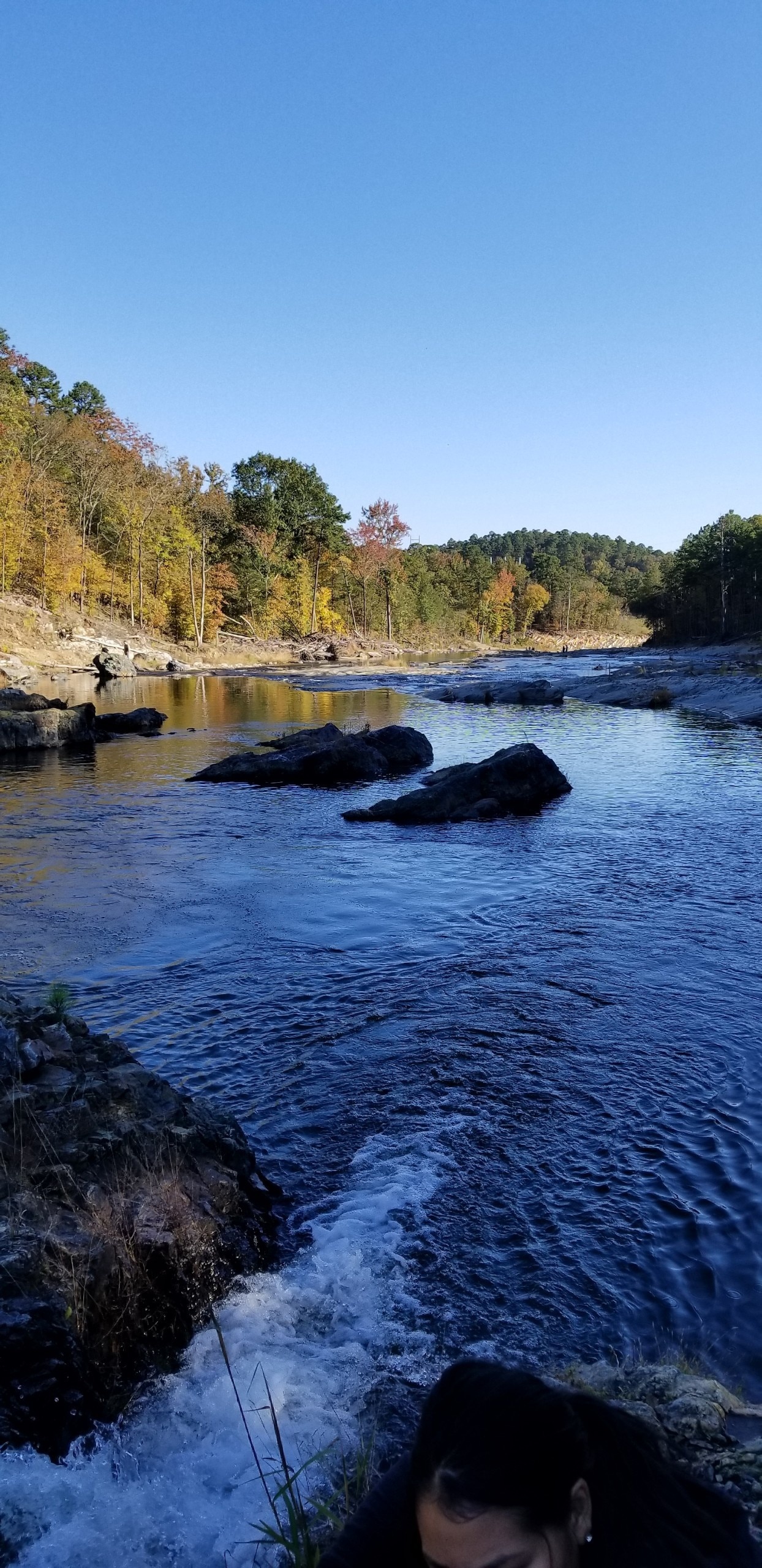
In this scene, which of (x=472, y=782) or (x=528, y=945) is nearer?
(x=528, y=945)

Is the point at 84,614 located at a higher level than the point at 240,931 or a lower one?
higher

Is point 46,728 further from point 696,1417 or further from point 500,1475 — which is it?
point 500,1475

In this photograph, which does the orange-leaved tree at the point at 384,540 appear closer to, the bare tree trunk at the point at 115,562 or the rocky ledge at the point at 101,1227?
the bare tree trunk at the point at 115,562

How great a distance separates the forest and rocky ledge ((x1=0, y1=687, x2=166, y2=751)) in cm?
4053

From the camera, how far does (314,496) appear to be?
9575cm

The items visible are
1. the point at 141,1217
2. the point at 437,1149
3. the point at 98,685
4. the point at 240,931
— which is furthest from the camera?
the point at 98,685

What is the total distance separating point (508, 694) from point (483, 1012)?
120ft

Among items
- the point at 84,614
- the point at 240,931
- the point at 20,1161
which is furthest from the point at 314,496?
the point at 20,1161

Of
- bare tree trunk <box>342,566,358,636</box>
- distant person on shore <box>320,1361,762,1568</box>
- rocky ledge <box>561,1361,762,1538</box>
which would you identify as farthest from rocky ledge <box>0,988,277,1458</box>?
bare tree trunk <box>342,566,358,636</box>

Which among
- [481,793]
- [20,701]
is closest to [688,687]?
[481,793]

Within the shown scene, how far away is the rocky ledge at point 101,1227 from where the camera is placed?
3760 mm

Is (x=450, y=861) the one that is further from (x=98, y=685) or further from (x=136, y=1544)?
(x=98, y=685)

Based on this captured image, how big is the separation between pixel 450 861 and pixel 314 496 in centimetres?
8707

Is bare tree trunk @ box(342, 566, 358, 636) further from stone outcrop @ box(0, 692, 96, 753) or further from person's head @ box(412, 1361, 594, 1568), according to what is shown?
person's head @ box(412, 1361, 594, 1568)
